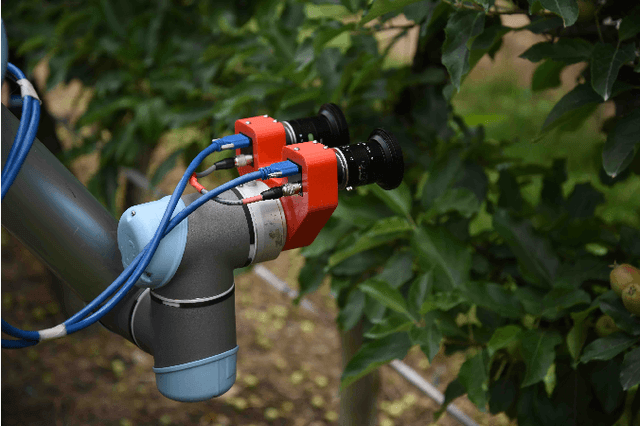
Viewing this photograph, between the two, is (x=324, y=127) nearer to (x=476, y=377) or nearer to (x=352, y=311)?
(x=476, y=377)

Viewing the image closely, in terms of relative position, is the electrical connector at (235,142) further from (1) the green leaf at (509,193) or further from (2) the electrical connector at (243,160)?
(1) the green leaf at (509,193)

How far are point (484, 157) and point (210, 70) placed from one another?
111 cm

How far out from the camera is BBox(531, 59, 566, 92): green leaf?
156 cm

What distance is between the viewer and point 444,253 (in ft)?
4.76

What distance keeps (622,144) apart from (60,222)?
102 cm

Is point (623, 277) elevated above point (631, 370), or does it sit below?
above

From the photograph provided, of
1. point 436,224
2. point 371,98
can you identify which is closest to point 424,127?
point 371,98

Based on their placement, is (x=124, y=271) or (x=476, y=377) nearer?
(x=124, y=271)

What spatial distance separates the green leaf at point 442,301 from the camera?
1293 mm

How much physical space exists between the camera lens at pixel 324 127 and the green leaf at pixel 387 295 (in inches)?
18.8

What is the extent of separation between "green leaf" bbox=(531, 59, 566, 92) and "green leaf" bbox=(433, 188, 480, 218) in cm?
42

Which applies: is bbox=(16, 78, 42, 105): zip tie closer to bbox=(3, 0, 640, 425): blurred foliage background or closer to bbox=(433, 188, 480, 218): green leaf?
bbox=(3, 0, 640, 425): blurred foliage background

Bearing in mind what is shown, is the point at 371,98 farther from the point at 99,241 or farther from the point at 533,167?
the point at 99,241

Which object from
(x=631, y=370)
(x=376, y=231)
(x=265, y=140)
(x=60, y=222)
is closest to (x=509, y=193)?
(x=376, y=231)
